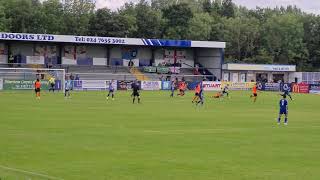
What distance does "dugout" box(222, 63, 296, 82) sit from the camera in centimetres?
10861

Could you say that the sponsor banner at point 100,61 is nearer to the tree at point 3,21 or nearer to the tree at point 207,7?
the tree at point 3,21

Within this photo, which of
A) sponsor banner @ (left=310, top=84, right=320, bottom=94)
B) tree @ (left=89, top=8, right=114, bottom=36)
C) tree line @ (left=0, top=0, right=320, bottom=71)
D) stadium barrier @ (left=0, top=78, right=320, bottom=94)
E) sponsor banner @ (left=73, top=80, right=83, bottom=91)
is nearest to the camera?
stadium barrier @ (left=0, top=78, right=320, bottom=94)

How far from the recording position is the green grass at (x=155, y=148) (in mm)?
16469

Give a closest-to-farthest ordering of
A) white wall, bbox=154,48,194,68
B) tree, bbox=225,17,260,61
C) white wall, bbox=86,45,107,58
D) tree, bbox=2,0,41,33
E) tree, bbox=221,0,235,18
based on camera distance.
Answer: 1. white wall, bbox=86,45,107,58
2. white wall, bbox=154,48,194,68
3. tree, bbox=2,0,41,33
4. tree, bbox=225,17,260,61
5. tree, bbox=221,0,235,18

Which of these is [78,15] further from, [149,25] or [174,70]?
[174,70]

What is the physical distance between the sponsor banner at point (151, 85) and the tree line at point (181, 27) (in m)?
32.8

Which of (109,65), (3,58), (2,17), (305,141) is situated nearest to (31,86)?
(3,58)

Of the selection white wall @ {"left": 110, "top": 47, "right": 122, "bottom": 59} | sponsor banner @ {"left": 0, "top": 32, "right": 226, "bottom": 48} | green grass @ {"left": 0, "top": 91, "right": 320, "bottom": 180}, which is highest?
sponsor banner @ {"left": 0, "top": 32, "right": 226, "bottom": 48}

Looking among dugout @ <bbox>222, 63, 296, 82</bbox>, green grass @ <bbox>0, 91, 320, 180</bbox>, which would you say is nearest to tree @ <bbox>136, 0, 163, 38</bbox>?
dugout @ <bbox>222, 63, 296, 82</bbox>

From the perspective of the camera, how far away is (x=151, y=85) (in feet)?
292

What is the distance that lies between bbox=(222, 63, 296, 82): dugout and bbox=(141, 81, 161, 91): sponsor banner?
20.7 meters

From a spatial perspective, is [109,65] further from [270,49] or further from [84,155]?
[84,155]

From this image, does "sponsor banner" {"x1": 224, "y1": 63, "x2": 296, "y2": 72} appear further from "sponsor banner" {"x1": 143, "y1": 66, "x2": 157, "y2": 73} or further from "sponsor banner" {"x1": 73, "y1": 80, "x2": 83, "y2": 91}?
"sponsor banner" {"x1": 73, "y1": 80, "x2": 83, "y2": 91}

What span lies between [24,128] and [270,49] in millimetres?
110335
